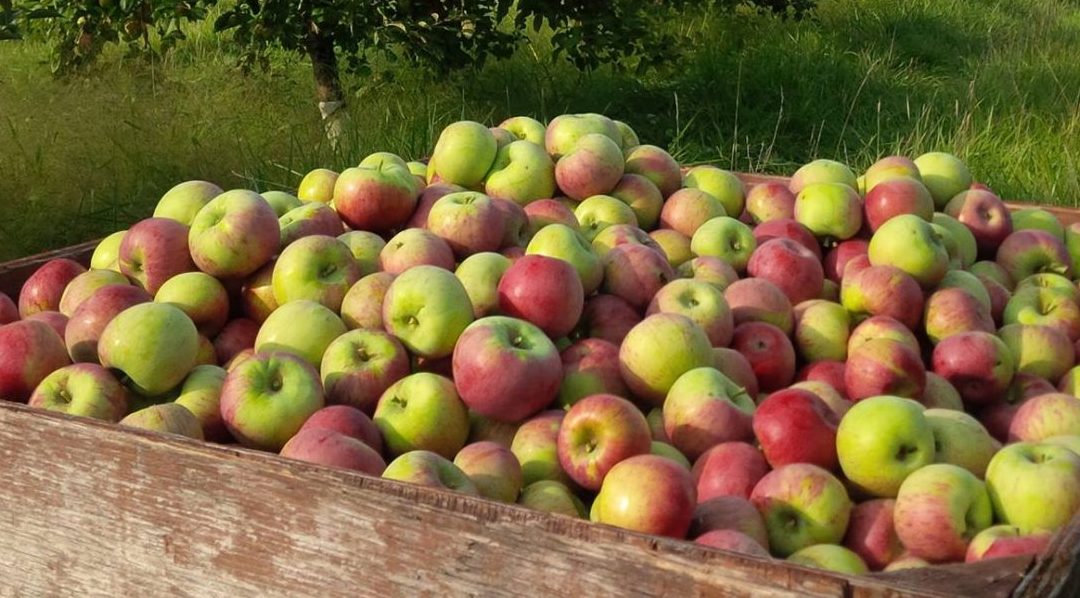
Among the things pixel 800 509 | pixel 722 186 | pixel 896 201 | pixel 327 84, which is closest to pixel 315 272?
pixel 800 509

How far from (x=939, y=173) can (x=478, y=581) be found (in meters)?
1.96

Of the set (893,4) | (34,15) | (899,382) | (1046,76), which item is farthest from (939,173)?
(893,4)

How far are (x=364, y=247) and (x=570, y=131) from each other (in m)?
0.73

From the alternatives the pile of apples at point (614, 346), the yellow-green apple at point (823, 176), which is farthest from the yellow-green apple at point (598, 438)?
the yellow-green apple at point (823, 176)

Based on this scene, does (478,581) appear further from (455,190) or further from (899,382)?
(455,190)

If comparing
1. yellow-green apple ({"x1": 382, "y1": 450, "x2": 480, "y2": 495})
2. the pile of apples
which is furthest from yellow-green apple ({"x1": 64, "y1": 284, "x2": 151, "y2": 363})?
yellow-green apple ({"x1": 382, "y1": 450, "x2": 480, "y2": 495})

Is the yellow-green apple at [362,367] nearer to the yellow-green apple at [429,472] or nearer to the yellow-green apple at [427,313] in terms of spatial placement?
the yellow-green apple at [427,313]

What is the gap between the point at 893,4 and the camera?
30.5ft

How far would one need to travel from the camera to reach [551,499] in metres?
1.67

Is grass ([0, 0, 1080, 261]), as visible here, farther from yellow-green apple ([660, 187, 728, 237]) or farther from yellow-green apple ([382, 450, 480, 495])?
yellow-green apple ([382, 450, 480, 495])

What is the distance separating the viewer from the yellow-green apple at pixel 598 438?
1.70 meters

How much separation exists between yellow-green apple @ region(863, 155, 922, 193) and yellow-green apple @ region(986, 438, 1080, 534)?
124 centimetres

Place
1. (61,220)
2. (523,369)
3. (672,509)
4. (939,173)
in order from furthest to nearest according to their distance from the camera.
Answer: (61,220), (939,173), (523,369), (672,509)

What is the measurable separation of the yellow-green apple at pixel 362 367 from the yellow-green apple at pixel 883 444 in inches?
A: 28.7
